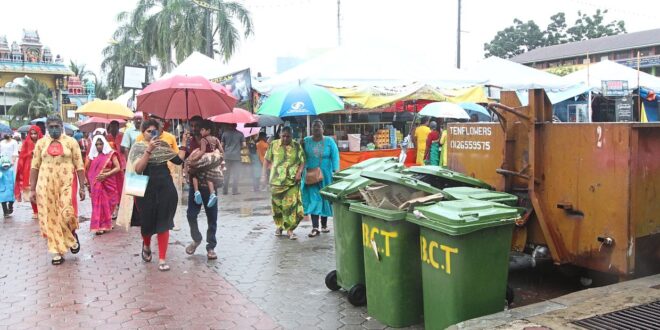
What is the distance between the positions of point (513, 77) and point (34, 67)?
3348 centimetres

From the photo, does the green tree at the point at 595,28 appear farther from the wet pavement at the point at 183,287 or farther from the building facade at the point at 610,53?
the wet pavement at the point at 183,287

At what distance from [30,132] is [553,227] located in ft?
28.4

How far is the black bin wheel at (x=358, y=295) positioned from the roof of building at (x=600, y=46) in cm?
3470

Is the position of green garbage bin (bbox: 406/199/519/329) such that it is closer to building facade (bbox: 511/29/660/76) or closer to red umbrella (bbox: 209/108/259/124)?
red umbrella (bbox: 209/108/259/124)

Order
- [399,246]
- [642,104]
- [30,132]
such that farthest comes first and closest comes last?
[642,104], [30,132], [399,246]

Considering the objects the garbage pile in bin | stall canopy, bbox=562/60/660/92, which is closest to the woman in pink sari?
the garbage pile in bin

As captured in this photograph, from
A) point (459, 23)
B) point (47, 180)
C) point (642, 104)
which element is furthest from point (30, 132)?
point (459, 23)

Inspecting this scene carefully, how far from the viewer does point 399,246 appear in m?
3.99

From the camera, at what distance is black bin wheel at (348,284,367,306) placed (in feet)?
15.4

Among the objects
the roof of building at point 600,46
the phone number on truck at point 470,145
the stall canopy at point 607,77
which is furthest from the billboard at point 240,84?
the roof of building at point 600,46

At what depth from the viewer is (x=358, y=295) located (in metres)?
4.71

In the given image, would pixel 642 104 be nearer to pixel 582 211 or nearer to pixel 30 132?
pixel 582 211

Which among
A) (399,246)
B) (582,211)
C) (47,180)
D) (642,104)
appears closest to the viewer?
(399,246)

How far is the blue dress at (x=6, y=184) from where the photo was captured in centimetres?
996
